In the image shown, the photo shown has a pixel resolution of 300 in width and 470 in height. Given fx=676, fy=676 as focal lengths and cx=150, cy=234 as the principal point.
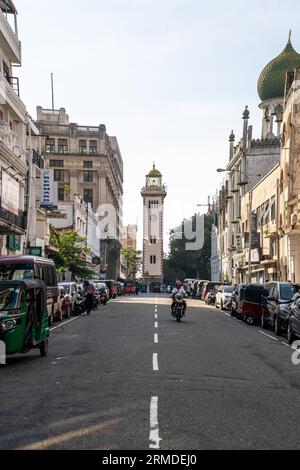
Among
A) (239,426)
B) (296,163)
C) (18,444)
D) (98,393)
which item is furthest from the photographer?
(296,163)

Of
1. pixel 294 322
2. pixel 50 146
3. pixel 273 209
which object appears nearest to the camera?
pixel 294 322

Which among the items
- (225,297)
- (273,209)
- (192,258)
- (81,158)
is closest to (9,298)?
(225,297)

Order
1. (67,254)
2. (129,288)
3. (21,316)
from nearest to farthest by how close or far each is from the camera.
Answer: (21,316)
(67,254)
(129,288)

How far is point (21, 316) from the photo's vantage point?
45.7 ft

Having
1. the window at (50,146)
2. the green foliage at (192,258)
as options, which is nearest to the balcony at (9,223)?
the window at (50,146)

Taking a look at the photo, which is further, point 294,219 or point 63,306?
point 294,219

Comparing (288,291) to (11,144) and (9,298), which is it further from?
(11,144)

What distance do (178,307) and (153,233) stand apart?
10544 centimetres

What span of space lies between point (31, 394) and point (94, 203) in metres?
105

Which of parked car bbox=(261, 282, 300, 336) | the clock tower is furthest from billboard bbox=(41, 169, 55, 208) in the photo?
the clock tower

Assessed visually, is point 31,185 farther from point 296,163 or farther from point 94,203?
point 94,203

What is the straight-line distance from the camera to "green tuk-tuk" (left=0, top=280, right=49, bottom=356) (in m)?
13.7
